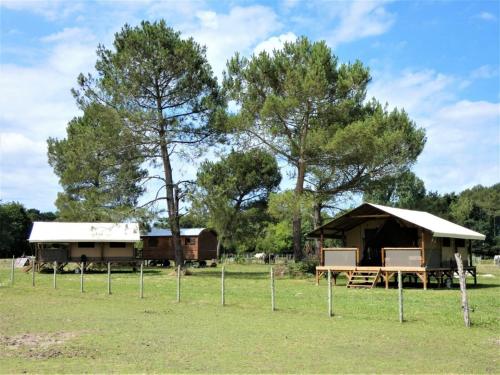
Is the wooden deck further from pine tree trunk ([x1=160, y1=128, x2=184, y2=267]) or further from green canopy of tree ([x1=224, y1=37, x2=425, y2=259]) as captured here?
pine tree trunk ([x1=160, y1=128, x2=184, y2=267])

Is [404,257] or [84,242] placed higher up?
[84,242]

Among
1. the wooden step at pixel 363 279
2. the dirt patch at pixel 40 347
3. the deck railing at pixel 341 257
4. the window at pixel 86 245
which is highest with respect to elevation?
the window at pixel 86 245

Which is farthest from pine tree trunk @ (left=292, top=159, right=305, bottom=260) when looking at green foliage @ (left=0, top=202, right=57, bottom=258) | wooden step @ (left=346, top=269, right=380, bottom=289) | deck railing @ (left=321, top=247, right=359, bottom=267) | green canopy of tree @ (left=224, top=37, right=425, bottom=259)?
green foliage @ (left=0, top=202, right=57, bottom=258)

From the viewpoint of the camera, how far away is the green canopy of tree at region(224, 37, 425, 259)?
30.3 meters

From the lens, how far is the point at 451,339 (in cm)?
1078

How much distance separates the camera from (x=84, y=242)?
41.5m

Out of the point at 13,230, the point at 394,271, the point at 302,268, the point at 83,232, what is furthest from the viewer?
the point at 13,230

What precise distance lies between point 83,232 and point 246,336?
3286 cm

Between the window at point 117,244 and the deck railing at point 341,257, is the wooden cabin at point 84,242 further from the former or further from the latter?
the deck railing at point 341,257

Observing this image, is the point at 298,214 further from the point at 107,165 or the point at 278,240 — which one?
the point at 278,240

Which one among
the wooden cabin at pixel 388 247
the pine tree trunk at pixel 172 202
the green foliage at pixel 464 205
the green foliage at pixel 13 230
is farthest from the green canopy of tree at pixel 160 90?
the green foliage at pixel 13 230

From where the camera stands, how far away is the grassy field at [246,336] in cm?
855

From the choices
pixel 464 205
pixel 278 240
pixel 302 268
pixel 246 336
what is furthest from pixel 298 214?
pixel 464 205

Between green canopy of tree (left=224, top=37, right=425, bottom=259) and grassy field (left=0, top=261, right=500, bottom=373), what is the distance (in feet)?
43.4
